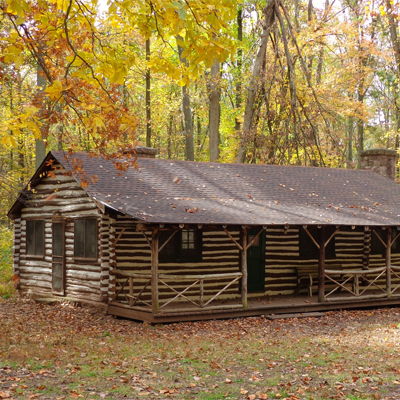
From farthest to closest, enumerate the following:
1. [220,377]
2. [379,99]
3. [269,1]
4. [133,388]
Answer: [379,99] → [269,1] → [220,377] → [133,388]

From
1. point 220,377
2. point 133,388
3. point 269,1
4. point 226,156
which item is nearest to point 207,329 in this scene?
point 220,377

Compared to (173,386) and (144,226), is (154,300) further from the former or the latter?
(173,386)

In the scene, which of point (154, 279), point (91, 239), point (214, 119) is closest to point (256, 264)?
point (154, 279)

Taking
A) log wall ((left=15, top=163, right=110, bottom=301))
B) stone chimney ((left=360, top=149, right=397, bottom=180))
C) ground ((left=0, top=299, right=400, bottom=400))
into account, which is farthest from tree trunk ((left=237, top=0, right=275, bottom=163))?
ground ((left=0, top=299, right=400, bottom=400))

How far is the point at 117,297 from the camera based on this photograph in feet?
48.8

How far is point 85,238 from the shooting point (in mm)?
15703

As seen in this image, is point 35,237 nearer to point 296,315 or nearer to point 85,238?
point 85,238

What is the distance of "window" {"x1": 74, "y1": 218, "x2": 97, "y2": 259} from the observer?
1531 cm

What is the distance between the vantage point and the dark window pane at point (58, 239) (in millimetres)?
16688

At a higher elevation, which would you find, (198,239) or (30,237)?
(198,239)

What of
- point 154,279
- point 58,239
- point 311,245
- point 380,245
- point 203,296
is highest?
point 58,239

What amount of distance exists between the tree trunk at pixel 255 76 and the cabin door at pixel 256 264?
9.01 metres

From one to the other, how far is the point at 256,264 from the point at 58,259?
6.03m

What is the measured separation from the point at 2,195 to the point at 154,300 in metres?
15.4
